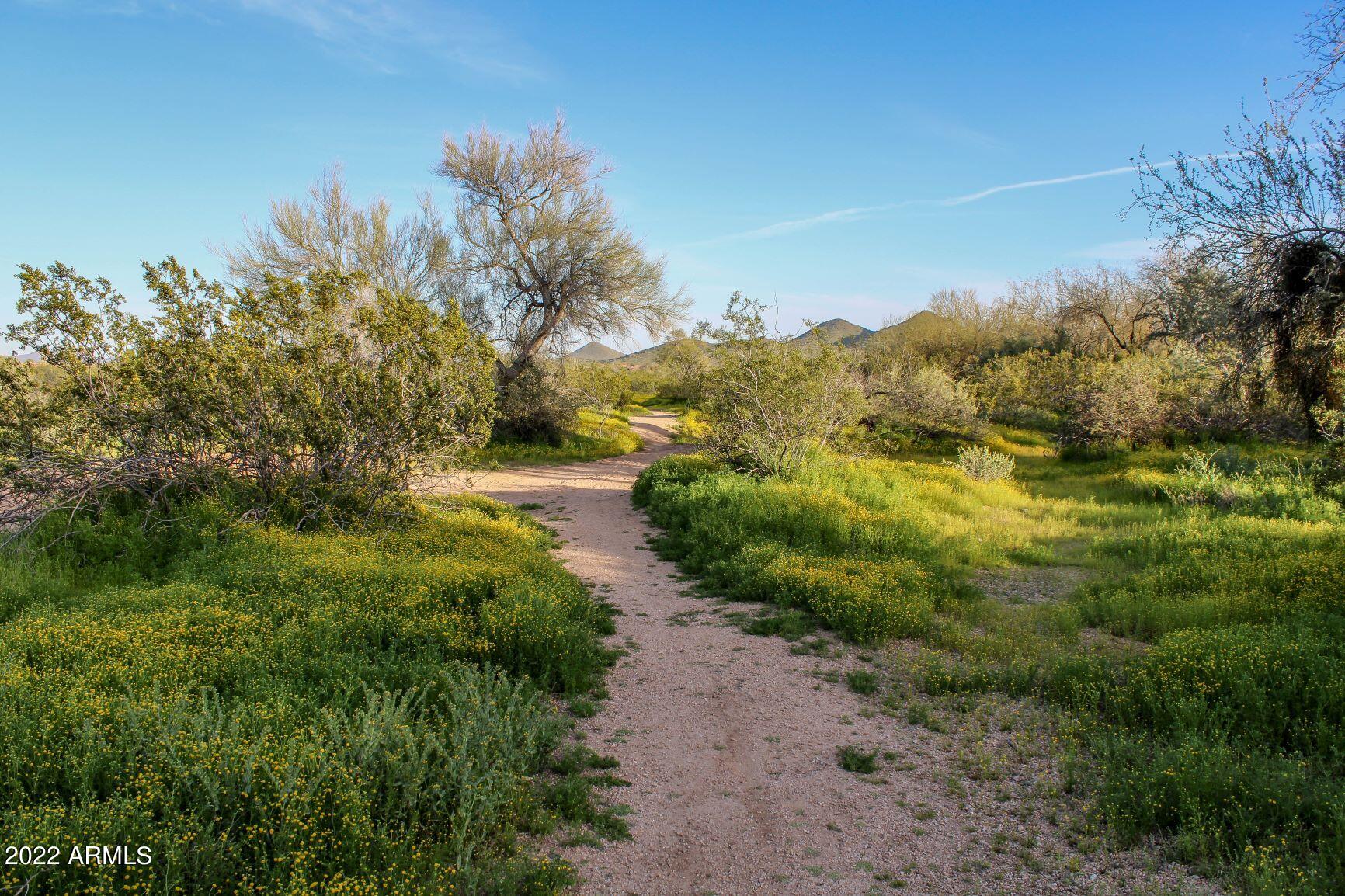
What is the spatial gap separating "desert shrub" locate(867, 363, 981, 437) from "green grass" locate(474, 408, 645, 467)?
9221 mm

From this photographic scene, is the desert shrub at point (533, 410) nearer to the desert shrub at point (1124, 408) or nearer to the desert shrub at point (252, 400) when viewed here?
the desert shrub at point (252, 400)

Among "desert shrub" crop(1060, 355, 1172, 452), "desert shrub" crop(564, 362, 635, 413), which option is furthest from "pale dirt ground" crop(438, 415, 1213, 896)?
"desert shrub" crop(564, 362, 635, 413)

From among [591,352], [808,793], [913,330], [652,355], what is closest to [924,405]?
[913,330]

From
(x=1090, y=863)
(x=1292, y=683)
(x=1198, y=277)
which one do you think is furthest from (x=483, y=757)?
(x=1198, y=277)

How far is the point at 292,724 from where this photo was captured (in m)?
3.70

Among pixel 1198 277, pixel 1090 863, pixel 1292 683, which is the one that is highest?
pixel 1198 277

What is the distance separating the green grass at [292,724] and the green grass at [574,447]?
12.1 m

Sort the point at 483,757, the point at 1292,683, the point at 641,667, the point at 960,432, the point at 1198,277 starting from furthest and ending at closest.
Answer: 1. the point at 960,432
2. the point at 1198,277
3. the point at 641,667
4. the point at 1292,683
5. the point at 483,757

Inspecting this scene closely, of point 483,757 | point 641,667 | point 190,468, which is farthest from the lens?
point 190,468

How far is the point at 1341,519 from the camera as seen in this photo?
9461 mm

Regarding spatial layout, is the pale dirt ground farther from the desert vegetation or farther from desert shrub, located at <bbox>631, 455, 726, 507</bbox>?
desert shrub, located at <bbox>631, 455, 726, 507</bbox>

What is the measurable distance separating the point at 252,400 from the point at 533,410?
14.2m

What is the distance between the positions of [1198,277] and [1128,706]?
4.99 m

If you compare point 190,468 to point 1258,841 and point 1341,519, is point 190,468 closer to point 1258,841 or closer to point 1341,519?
point 1258,841
